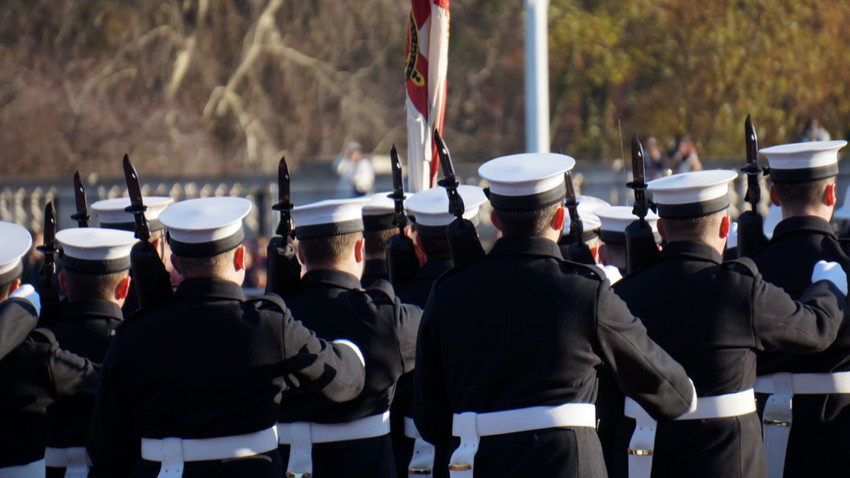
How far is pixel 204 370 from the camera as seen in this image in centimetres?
428

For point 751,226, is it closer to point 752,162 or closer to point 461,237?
point 752,162

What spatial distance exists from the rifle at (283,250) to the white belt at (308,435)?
480 mm

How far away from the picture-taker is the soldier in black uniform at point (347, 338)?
16.3 feet

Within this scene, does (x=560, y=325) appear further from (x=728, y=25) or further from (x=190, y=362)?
(x=728, y=25)

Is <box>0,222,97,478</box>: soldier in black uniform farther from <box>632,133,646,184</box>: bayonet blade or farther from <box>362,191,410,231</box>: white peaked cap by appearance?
<box>632,133,646,184</box>: bayonet blade

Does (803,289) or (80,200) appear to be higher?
(80,200)

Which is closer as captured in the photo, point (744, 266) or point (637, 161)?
point (744, 266)

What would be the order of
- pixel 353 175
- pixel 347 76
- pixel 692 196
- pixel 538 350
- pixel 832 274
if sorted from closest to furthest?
1. pixel 538 350
2. pixel 692 196
3. pixel 832 274
4. pixel 353 175
5. pixel 347 76

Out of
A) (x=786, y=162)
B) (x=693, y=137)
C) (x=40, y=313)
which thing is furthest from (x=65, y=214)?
(x=693, y=137)

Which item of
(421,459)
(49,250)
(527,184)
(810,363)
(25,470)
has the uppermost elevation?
(527,184)

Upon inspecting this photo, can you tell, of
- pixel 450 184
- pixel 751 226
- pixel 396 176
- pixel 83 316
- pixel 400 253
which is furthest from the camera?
pixel 400 253

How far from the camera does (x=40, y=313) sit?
5.40 m

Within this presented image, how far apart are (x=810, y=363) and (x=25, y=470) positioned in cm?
280

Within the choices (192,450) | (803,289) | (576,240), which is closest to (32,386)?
(192,450)
